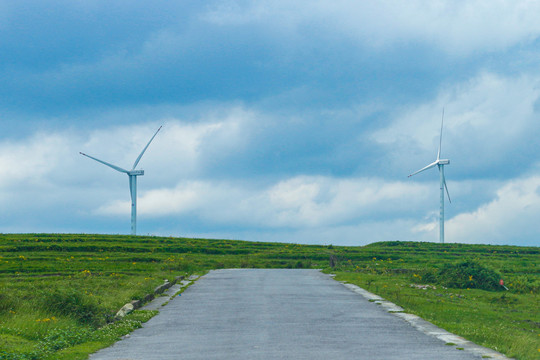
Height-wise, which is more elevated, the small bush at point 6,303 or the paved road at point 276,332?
the small bush at point 6,303

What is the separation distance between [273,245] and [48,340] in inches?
2189

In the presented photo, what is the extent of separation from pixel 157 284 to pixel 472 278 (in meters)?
17.5

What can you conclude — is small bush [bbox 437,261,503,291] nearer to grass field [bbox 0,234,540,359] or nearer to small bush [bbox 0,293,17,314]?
grass field [bbox 0,234,540,359]

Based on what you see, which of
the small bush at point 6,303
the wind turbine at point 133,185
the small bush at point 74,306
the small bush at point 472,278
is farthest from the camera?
the wind turbine at point 133,185

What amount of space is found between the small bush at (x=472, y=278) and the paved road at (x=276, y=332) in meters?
12.3

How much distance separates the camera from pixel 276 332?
13.9 meters

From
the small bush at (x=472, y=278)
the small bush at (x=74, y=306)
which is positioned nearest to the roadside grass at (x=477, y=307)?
the small bush at (x=472, y=278)

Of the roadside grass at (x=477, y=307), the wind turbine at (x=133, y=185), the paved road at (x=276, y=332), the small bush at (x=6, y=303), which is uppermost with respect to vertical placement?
the wind turbine at (x=133, y=185)

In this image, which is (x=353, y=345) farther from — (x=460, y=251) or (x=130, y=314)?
(x=460, y=251)

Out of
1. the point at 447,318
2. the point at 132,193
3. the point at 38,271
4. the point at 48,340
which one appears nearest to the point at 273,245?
the point at 132,193

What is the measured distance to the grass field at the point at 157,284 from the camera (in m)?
13.9

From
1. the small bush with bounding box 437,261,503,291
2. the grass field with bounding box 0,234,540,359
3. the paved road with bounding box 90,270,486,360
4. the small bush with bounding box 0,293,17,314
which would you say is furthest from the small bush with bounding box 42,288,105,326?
the small bush with bounding box 437,261,503,291

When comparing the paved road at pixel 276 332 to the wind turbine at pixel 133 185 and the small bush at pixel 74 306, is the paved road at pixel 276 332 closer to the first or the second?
the small bush at pixel 74 306

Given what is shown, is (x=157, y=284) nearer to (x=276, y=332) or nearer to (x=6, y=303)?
(x=6, y=303)
